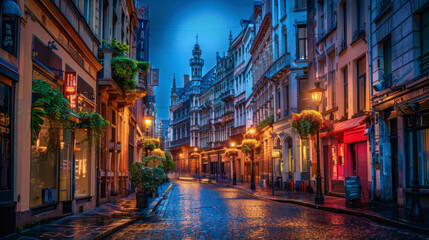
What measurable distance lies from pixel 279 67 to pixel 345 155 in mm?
12341

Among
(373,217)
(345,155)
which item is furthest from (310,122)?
(373,217)

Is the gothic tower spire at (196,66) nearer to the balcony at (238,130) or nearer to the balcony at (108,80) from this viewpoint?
the balcony at (238,130)

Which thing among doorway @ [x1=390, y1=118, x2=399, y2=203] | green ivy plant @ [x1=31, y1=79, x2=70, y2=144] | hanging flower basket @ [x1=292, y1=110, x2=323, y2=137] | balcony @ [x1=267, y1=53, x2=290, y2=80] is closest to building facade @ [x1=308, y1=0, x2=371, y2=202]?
hanging flower basket @ [x1=292, y1=110, x2=323, y2=137]

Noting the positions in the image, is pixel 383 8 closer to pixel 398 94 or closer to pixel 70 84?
pixel 398 94

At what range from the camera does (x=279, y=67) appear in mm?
33969

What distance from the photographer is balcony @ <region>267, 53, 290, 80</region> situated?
32.3 m

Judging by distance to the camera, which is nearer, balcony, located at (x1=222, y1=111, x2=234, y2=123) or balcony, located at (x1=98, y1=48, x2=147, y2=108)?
balcony, located at (x1=98, y1=48, x2=147, y2=108)

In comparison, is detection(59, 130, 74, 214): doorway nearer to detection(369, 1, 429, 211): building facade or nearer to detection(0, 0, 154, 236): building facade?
detection(0, 0, 154, 236): building facade

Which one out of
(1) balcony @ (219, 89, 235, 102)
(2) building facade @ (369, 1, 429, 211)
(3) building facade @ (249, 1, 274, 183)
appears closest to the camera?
(2) building facade @ (369, 1, 429, 211)

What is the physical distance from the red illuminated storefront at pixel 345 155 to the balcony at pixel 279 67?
25.6 feet

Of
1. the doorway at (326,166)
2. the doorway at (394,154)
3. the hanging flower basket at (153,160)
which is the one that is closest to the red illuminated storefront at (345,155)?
the doorway at (326,166)

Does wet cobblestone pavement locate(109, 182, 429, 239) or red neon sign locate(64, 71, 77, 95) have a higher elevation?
red neon sign locate(64, 71, 77, 95)

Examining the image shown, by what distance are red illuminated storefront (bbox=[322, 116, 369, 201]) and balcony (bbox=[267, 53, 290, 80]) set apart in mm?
7816

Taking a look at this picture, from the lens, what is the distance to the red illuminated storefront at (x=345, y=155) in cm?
2106
